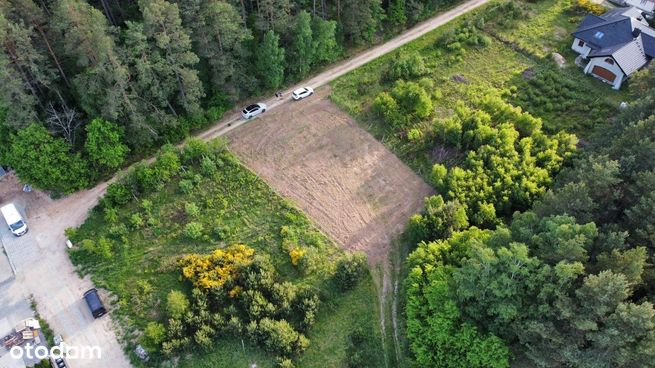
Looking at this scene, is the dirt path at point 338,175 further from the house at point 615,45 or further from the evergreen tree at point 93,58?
the house at point 615,45

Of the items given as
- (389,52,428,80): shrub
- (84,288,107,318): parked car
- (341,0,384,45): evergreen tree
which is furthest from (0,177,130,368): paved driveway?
(389,52,428,80): shrub

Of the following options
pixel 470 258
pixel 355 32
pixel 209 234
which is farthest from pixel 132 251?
pixel 355 32

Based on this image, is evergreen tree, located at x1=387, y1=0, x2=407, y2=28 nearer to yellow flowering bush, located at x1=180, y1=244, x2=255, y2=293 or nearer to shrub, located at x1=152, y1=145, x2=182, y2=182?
shrub, located at x1=152, y1=145, x2=182, y2=182

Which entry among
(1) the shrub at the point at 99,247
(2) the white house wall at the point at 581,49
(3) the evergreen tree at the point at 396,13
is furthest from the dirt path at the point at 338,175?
(2) the white house wall at the point at 581,49

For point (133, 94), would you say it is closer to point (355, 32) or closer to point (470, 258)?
point (355, 32)

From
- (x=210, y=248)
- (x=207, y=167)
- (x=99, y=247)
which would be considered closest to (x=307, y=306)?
(x=210, y=248)
